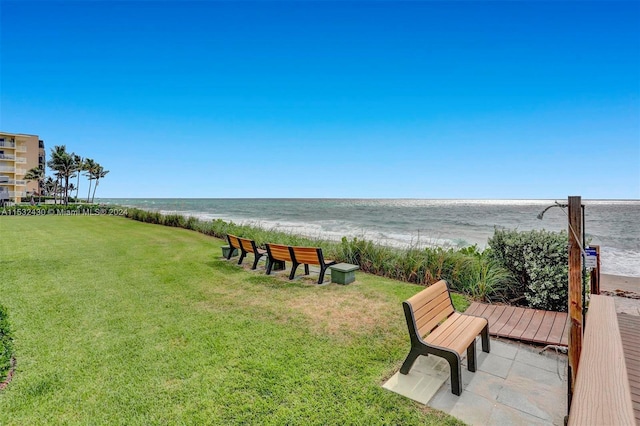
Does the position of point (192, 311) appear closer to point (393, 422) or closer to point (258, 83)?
point (393, 422)

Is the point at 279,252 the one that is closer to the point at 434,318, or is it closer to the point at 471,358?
the point at 434,318

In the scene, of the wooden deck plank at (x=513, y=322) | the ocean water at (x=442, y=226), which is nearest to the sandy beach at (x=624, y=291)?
the ocean water at (x=442, y=226)

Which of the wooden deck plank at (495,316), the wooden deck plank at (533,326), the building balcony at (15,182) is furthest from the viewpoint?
the building balcony at (15,182)

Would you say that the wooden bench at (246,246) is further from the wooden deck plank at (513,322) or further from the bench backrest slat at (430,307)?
the wooden deck plank at (513,322)

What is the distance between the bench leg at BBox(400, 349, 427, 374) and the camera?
9.96 ft

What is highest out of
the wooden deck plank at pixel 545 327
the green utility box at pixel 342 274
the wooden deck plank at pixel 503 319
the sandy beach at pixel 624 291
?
the green utility box at pixel 342 274

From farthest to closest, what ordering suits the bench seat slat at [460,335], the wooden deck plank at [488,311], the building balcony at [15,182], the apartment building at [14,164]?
1. the apartment building at [14,164]
2. the building balcony at [15,182]
3. the wooden deck plank at [488,311]
4. the bench seat slat at [460,335]

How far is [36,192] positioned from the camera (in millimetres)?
62781

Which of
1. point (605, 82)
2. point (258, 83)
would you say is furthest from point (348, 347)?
point (258, 83)

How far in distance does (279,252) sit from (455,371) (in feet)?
16.3

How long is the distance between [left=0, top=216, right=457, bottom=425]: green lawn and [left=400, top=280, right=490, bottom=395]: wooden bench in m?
0.47

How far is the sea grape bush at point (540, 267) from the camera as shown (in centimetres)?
505

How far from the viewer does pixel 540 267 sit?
17.2 feet

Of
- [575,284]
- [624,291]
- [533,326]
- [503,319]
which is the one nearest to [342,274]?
[503,319]
